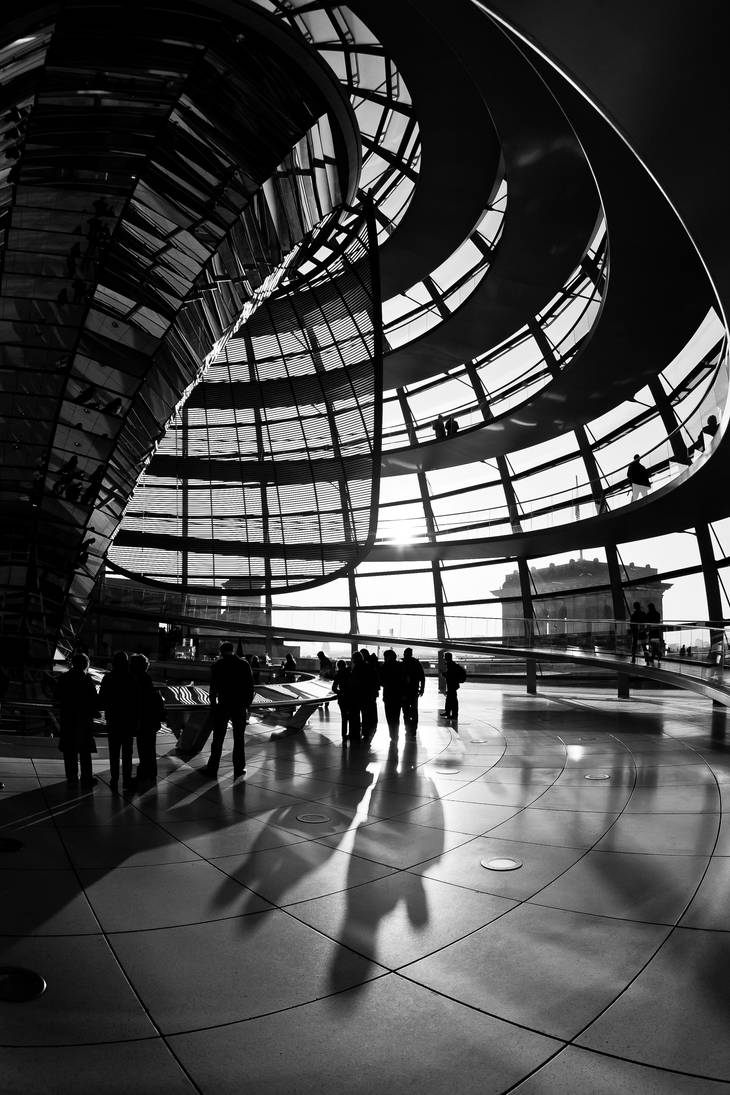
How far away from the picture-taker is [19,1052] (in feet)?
9.59

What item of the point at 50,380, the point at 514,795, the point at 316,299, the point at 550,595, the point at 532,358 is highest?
the point at 316,299

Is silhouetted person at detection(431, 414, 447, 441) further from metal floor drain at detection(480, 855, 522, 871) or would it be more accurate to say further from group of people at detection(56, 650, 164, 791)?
metal floor drain at detection(480, 855, 522, 871)

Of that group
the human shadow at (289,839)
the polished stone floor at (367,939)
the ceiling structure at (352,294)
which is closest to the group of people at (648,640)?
the ceiling structure at (352,294)

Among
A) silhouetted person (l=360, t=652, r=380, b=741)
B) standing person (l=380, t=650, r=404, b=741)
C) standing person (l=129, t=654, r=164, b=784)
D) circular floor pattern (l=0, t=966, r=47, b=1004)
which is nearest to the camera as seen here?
circular floor pattern (l=0, t=966, r=47, b=1004)

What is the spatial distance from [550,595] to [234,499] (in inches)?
628

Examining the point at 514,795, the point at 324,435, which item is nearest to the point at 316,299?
the point at 324,435

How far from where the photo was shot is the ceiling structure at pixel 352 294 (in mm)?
10398

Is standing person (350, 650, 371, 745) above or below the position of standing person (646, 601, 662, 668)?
below

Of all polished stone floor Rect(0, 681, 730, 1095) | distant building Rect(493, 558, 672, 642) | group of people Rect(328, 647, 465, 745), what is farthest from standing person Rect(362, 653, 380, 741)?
distant building Rect(493, 558, 672, 642)

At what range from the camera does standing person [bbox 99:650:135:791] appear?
8.22 m

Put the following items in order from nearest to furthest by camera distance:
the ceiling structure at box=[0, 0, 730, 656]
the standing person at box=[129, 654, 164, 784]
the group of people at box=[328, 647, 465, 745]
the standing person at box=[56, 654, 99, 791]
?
the standing person at box=[56, 654, 99, 791] → the standing person at box=[129, 654, 164, 784] → the ceiling structure at box=[0, 0, 730, 656] → the group of people at box=[328, 647, 465, 745]

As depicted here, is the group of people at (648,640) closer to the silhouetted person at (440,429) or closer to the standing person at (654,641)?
the standing person at (654,641)

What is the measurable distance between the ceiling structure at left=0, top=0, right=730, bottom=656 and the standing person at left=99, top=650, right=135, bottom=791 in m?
7.68

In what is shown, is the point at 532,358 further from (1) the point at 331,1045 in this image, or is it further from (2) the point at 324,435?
(1) the point at 331,1045
